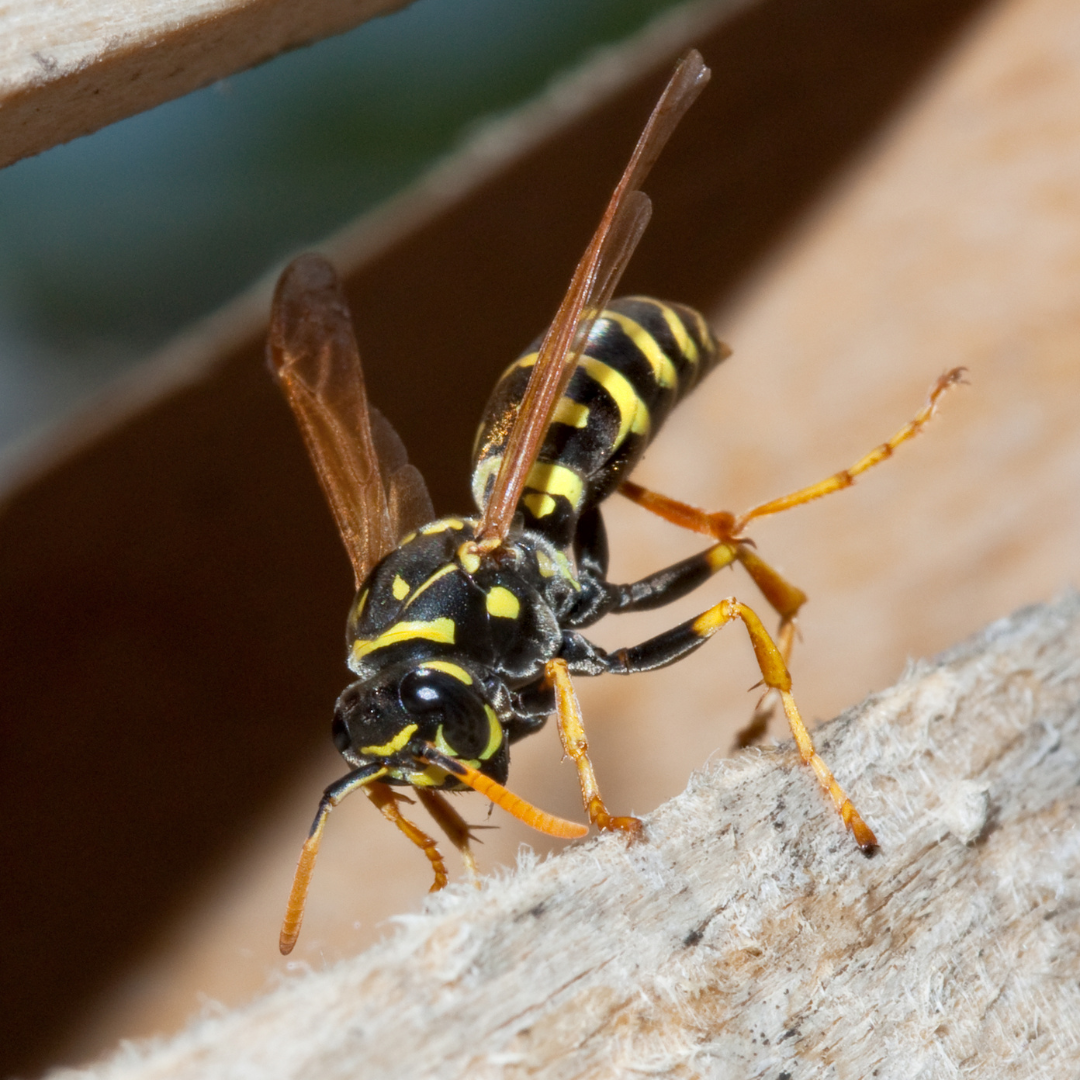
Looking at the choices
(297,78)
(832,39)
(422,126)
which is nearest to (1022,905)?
(832,39)

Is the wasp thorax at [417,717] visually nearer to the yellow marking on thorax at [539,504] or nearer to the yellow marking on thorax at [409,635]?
the yellow marking on thorax at [409,635]

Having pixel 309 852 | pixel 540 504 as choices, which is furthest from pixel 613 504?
Answer: pixel 309 852

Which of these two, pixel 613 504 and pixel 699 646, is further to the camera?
pixel 613 504

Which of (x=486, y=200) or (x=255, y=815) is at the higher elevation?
(x=486, y=200)

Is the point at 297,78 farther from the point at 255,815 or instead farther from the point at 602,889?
the point at 602,889

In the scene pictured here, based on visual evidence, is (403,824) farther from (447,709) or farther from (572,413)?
(572,413)

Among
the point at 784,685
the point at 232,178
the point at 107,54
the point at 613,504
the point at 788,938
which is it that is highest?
the point at 107,54
